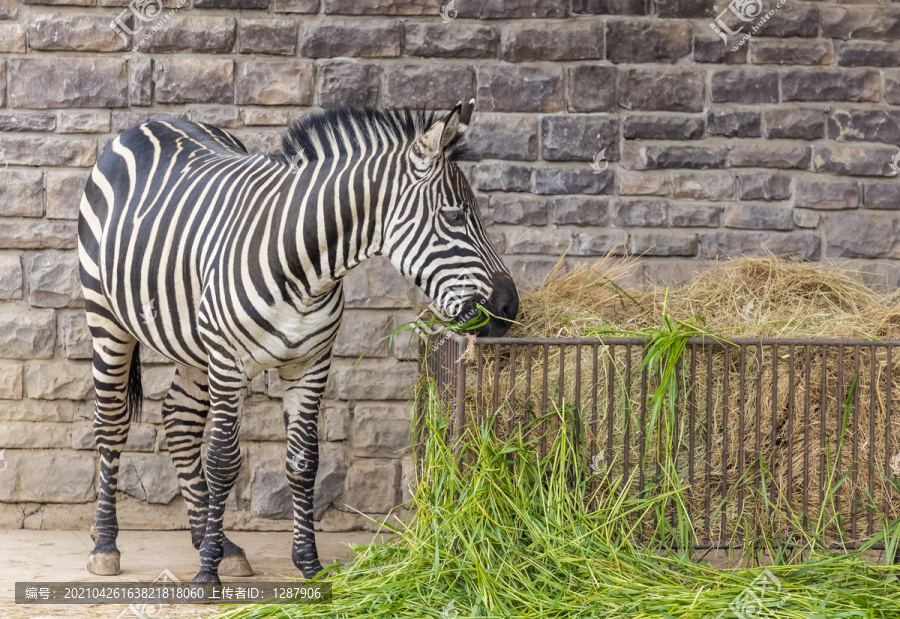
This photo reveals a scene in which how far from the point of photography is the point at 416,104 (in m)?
3.96

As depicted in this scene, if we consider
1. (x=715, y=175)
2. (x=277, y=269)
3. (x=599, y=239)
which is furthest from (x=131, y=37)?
(x=715, y=175)

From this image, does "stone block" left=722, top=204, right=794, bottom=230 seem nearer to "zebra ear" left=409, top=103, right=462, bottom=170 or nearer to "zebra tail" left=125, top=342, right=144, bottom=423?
"zebra ear" left=409, top=103, right=462, bottom=170

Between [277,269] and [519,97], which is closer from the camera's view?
[277,269]

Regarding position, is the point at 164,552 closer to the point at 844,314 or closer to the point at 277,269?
the point at 277,269

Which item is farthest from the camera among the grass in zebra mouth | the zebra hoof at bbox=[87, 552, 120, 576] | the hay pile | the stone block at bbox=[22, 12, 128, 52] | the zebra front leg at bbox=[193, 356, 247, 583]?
the stone block at bbox=[22, 12, 128, 52]

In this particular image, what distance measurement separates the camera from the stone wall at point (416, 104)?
3.93 m

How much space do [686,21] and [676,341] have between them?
2.26 meters

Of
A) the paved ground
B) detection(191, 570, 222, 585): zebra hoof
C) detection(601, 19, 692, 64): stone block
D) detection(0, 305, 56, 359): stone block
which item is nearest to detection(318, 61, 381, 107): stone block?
detection(601, 19, 692, 64): stone block

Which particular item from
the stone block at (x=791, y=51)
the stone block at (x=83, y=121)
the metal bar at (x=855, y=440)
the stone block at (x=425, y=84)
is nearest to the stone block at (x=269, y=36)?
the stone block at (x=425, y=84)

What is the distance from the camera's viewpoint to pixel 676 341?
93.9 inches

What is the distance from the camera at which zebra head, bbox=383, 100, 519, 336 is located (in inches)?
101

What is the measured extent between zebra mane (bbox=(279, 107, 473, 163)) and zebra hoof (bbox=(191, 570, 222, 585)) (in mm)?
1540

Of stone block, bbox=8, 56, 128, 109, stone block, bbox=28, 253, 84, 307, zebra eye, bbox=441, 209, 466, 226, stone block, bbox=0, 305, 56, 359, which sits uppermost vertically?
stone block, bbox=8, 56, 128, 109

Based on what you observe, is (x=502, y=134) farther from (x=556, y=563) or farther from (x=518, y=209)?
(x=556, y=563)
